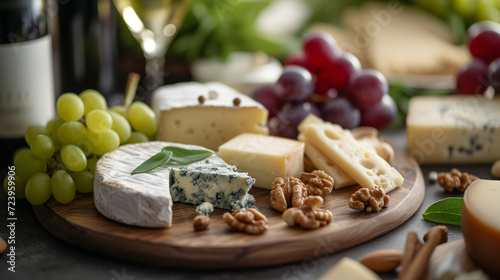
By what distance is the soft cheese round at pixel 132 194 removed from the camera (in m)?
1.40

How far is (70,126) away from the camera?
5.31ft

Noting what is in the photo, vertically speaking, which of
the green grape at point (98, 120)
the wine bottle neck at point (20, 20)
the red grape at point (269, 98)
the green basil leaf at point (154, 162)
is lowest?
the green basil leaf at point (154, 162)

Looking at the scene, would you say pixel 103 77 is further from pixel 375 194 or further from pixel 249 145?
pixel 375 194

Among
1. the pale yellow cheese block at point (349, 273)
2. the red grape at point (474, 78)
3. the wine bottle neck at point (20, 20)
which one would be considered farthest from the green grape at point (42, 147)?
the red grape at point (474, 78)

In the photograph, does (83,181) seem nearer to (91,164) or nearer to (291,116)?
(91,164)

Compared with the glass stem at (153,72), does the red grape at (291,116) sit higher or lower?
lower

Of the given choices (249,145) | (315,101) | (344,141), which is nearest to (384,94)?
(315,101)

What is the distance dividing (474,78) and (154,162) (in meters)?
1.33

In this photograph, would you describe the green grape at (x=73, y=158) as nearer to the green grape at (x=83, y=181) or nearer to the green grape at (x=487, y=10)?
the green grape at (x=83, y=181)

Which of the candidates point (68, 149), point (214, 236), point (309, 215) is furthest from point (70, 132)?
point (309, 215)

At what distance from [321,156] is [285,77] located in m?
0.37

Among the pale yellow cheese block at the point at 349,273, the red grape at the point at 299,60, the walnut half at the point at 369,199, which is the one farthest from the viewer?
the red grape at the point at 299,60

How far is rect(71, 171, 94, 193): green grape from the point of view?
1.61 meters

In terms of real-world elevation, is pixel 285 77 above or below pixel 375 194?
above
